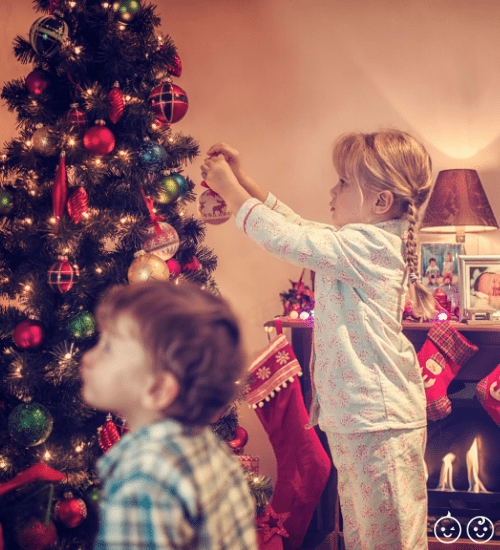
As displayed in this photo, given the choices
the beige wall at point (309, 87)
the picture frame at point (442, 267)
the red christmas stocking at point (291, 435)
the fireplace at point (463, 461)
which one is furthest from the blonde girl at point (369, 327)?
the beige wall at point (309, 87)

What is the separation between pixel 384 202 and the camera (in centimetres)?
139

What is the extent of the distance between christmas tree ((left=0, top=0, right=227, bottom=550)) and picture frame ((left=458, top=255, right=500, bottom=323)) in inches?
47.9

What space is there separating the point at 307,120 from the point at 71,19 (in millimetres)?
1412

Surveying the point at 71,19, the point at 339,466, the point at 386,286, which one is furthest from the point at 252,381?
the point at 71,19

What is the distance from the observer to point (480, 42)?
105 inches

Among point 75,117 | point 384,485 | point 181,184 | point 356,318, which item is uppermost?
point 75,117

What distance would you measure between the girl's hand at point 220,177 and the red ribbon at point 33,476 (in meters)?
0.87

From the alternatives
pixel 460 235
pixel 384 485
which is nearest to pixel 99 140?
pixel 384 485

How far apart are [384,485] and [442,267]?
1355 millimetres

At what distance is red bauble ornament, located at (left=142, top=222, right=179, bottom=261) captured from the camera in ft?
5.14

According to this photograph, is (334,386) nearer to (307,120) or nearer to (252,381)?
(252,381)

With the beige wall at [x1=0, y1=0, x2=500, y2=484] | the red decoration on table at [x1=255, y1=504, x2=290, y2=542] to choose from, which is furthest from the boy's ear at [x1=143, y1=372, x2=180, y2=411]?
the beige wall at [x1=0, y1=0, x2=500, y2=484]

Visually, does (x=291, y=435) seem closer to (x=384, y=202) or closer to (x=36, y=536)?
(x=36, y=536)

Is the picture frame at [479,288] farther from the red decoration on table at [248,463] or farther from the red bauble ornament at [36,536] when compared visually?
the red bauble ornament at [36,536]
